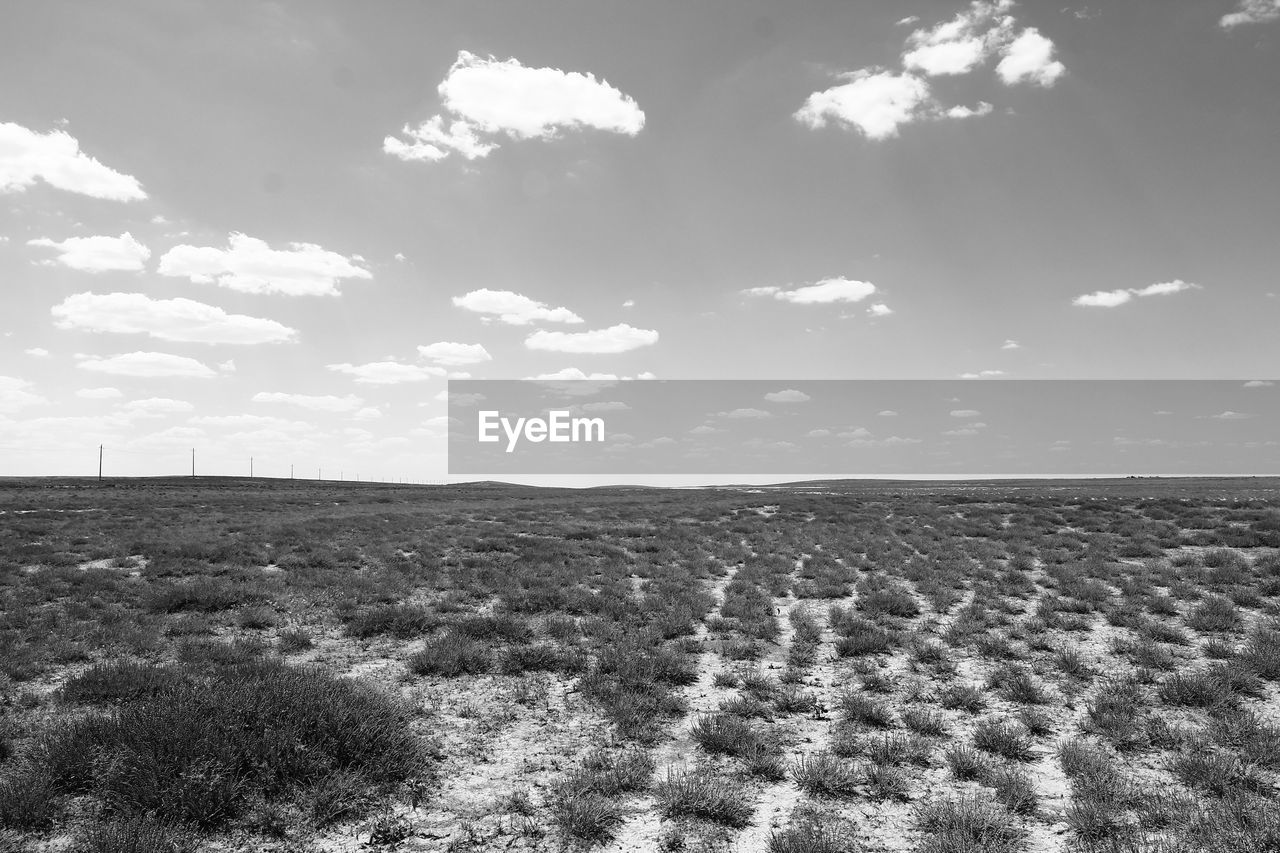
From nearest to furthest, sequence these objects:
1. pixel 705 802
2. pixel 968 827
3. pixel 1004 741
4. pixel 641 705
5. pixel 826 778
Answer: pixel 968 827 < pixel 705 802 < pixel 826 778 < pixel 1004 741 < pixel 641 705

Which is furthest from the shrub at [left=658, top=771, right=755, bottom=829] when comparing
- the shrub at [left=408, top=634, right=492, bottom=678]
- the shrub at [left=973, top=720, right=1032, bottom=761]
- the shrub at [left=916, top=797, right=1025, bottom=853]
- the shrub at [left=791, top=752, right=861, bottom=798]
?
the shrub at [left=408, top=634, right=492, bottom=678]

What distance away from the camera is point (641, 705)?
8875mm

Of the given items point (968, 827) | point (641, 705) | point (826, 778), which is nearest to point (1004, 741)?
point (968, 827)

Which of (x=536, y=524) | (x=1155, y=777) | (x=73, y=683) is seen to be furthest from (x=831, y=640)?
(x=536, y=524)

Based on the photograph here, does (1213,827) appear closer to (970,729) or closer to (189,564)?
(970,729)

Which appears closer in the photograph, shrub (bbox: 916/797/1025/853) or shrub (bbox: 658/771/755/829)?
shrub (bbox: 916/797/1025/853)

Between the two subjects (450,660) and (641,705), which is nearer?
(641,705)

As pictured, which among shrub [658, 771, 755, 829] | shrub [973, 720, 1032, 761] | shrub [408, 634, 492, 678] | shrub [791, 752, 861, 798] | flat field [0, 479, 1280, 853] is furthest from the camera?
shrub [408, 634, 492, 678]

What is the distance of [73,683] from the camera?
873 centimetres

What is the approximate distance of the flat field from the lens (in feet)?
19.2

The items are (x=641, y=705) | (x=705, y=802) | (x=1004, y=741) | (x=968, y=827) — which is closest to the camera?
(x=968, y=827)

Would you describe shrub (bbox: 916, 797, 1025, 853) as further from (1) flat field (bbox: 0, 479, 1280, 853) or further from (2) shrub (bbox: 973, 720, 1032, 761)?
(2) shrub (bbox: 973, 720, 1032, 761)

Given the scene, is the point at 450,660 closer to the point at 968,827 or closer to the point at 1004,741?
the point at 968,827

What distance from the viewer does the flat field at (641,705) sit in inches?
230
